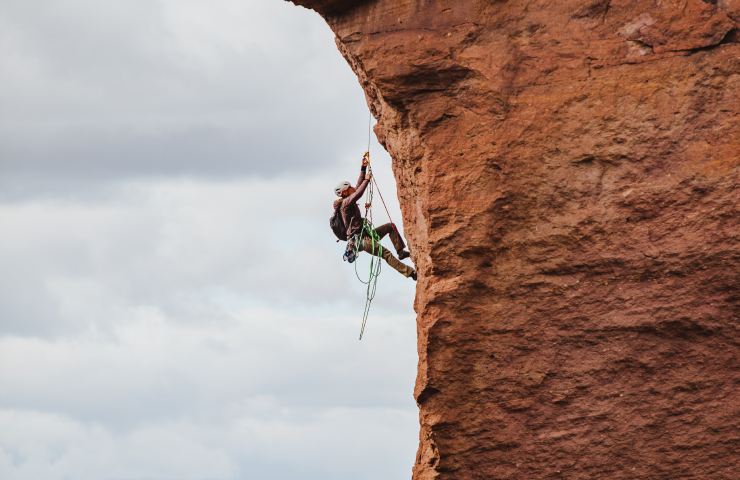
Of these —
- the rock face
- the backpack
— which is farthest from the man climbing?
the rock face

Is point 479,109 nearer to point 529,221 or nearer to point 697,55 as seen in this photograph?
point 529,221

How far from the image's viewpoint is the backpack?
18.7 meters

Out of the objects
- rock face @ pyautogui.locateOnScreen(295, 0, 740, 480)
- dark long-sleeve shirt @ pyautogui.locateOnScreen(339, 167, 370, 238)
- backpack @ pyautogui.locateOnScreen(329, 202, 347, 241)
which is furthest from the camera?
backpack @ pyautogui.locateOnScreen(329, 202, 347, 241)

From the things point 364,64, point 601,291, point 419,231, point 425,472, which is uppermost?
point 364,64

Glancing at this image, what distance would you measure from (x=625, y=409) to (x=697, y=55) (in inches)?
142

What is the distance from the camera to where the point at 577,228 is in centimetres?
1482

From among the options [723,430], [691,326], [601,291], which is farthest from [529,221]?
[723,430]

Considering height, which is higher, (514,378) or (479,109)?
(479,109)

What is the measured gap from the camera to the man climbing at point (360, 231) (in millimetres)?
18250

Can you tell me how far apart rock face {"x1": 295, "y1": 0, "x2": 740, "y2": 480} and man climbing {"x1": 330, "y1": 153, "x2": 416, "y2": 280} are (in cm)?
299

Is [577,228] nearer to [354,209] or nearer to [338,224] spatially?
[354,209]

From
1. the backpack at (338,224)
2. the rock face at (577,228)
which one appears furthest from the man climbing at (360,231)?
the rock face at (577,228)

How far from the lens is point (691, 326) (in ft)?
48.3

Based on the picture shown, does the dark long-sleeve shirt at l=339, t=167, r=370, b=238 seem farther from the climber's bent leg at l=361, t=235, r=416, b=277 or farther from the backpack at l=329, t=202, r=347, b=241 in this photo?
the climber's bent leg at l=361, t=235, r=416, b=277
